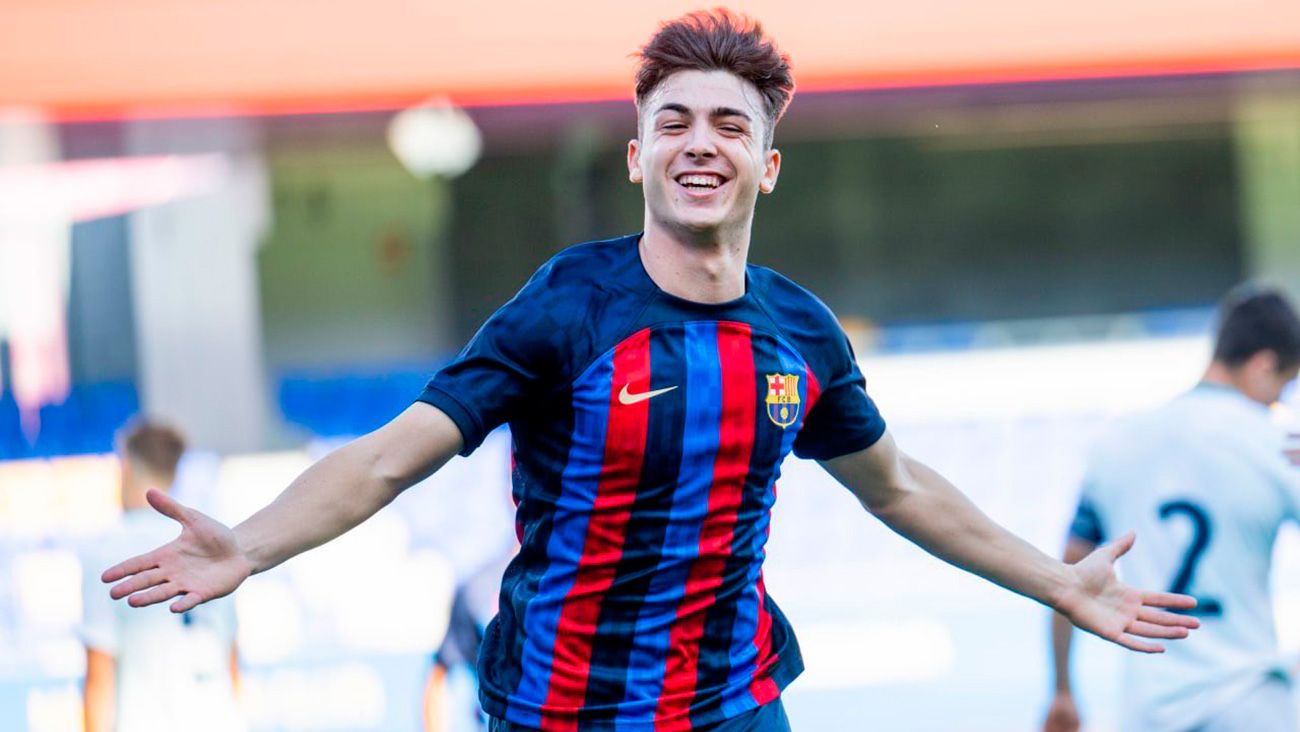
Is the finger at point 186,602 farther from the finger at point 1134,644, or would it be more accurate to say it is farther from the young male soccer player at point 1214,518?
the young male soccer player at point 1214,518

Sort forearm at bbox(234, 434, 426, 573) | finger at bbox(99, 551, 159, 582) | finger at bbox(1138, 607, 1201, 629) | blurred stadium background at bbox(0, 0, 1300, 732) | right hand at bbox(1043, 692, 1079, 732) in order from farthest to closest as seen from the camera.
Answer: blurred stadium background at bbox(0, 0, 1300, 732)
right hand at bbox(1043, 692, 1079, 732)
finger at bbox(1138, 607, 1201, 629)
forearm at bbox(234, 434, 426, 573)
finger at bbox(99, 551, 159, 582)

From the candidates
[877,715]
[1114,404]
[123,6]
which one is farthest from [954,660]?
[123,6]

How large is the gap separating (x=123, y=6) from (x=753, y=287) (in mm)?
6679

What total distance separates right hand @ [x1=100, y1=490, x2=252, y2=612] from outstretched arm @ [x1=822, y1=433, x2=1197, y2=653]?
1144 mm

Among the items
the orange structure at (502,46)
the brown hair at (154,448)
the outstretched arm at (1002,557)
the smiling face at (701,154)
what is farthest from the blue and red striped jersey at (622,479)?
the orange structure at (502,46)

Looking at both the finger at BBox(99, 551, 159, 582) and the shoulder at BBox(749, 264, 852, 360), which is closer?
the finger at BBox(99, 551, 159, 582)

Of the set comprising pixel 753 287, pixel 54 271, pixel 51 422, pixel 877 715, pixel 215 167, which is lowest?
pixel 877 715

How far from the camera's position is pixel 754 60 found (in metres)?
2.61

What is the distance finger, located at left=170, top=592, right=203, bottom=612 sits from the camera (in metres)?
2.15

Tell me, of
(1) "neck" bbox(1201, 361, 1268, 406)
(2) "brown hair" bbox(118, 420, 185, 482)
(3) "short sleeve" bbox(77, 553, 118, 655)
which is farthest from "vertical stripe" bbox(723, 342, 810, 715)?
(2) "brown hair" bbox(118, 420, 185, 482)

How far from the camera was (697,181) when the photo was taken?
8.29 ft

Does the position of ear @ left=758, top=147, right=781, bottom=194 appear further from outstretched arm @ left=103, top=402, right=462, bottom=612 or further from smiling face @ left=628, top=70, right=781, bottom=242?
outstretched arm @ left=103, top=402, right=462, bottom=612

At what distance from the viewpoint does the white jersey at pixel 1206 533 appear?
3.97 metres

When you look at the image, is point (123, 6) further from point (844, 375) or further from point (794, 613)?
point (844, 375)
